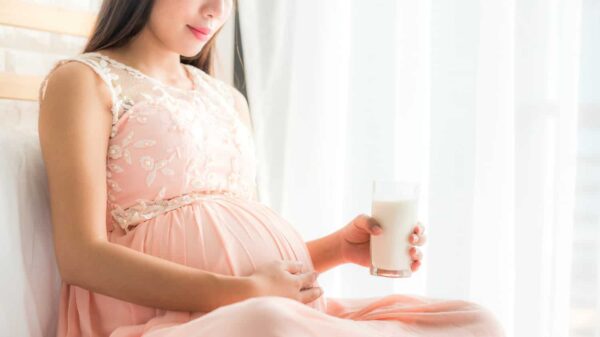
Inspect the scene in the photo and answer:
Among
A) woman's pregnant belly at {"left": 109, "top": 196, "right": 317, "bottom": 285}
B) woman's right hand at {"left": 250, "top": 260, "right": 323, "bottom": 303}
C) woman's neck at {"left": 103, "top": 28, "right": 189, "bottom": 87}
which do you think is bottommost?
woman's right hand at {"left": 250, "top": 260, "right": 323, "bottom": 303}

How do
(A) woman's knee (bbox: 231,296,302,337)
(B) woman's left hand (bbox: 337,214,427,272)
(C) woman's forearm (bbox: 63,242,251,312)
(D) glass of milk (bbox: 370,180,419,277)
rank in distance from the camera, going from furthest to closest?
(B) woman's left hand (bbox: 337,214,427,272) < (D) glass of milk (bbox: 370,180,419,277) < (C) woman's forearm (bbox: 63,242,251,312) < (A) woman's knee (bbox: 231,296,302,337)

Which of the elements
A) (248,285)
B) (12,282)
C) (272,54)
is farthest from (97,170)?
(272,54)

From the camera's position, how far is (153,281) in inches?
53.0

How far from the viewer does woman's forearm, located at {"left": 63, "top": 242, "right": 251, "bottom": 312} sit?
1.34 m

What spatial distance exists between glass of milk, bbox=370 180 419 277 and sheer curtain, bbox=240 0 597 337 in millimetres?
406

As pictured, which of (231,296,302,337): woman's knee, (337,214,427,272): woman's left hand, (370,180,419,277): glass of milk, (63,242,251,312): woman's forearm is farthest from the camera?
(337,214,427,272): woman's left hand

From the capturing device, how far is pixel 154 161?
1509mm

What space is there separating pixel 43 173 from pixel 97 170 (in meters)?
0.18

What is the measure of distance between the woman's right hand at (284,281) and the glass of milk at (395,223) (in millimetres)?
141

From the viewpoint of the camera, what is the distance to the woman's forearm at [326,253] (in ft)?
5.55

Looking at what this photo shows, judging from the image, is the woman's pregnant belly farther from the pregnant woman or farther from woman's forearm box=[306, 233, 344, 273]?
woman's forearm box=[306, 233, 344, 273]

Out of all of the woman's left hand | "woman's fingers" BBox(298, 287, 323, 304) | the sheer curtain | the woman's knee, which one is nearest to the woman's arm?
"woman's fingers" BBox(298, 287, 323, 304)

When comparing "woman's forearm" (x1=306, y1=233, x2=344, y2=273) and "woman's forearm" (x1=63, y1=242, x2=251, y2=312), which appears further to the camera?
"woman's forearm" (x1=306, y1=233, x2=344, y2=273)

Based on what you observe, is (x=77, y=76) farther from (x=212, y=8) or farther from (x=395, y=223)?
(x=395, y=223)
